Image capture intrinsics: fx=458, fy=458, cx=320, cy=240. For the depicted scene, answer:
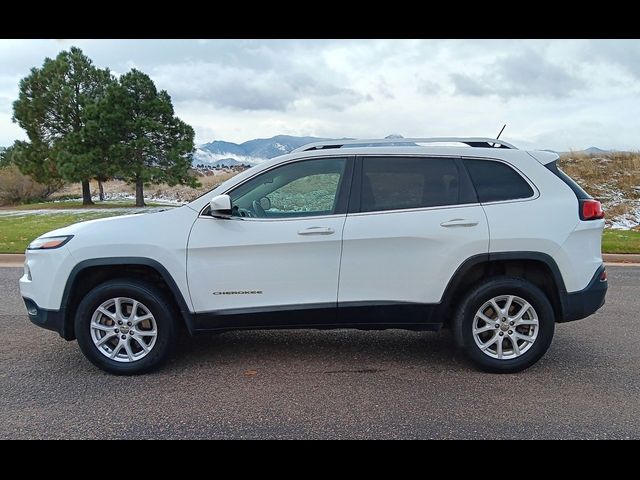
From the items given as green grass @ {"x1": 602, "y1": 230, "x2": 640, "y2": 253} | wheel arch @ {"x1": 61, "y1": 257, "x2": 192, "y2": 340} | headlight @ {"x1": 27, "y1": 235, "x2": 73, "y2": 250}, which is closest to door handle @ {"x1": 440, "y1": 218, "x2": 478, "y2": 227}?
wheel arch @ {"x1": 61, "y1": 257, "x2": 192, "y2": 340}

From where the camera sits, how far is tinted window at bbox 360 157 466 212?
3844mm

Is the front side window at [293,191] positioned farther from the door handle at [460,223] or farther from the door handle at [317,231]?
the door handle at [460,223]

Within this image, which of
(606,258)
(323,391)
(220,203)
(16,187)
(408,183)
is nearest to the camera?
(323,391)

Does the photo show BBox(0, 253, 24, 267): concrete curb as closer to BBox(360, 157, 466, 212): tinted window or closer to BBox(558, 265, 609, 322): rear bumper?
BBox(360, 157, 466, 212): tinted window

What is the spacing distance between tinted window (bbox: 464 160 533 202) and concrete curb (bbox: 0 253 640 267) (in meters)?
6.53

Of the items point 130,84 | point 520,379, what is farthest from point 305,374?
point 130,84

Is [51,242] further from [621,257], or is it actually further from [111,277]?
[621,257]

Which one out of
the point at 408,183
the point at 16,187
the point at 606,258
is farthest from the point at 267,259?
the point at 16,187

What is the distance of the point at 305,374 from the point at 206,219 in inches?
60.2

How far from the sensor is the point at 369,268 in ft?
12.3

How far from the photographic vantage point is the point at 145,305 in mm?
3773

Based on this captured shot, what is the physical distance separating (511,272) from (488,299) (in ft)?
1.17
